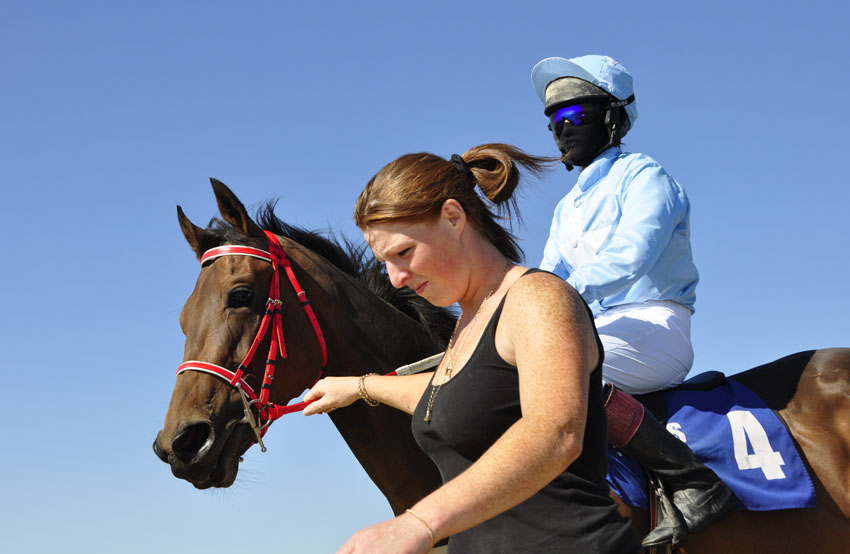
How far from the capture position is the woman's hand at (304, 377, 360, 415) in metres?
2.89

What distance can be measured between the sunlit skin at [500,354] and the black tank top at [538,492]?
0.23ft

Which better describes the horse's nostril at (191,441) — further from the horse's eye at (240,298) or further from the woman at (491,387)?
the woman at (491,387)

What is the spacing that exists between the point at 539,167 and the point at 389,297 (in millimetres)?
1955

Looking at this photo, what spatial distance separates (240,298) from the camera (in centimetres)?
410

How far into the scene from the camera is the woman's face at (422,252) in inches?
83.5

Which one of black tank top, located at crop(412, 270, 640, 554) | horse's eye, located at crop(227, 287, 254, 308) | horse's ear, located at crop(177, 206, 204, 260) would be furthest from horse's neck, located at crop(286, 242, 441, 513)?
black tank top, located at crop(412, 270, 640, 554)

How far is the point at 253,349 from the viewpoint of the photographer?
3982 millimetres

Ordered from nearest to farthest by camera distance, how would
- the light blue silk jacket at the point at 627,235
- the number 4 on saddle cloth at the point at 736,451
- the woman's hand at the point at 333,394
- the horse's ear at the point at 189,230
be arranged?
the woman's hand at the point at 333,394 < the number 4 on saddle cloth at the point at 736,451 < the light blue silk jacket at the point at 627,235 < the horse's ear at the point at 189,230

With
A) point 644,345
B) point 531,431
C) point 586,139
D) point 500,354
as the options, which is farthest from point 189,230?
point 531,431

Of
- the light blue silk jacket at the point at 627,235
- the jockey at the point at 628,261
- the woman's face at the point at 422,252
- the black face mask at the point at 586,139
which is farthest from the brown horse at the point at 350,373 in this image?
the woman's face at the point at 422,252

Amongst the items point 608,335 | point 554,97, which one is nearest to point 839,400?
point 608,335

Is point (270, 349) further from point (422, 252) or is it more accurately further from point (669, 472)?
point (422, 252)

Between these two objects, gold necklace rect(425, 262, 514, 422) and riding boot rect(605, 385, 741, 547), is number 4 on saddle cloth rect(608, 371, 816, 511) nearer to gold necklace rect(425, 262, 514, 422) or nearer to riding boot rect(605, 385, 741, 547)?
riding boot rect(605, 385, 741, 547)

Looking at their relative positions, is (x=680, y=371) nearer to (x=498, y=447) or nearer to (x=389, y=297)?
(x=389, y=297)
